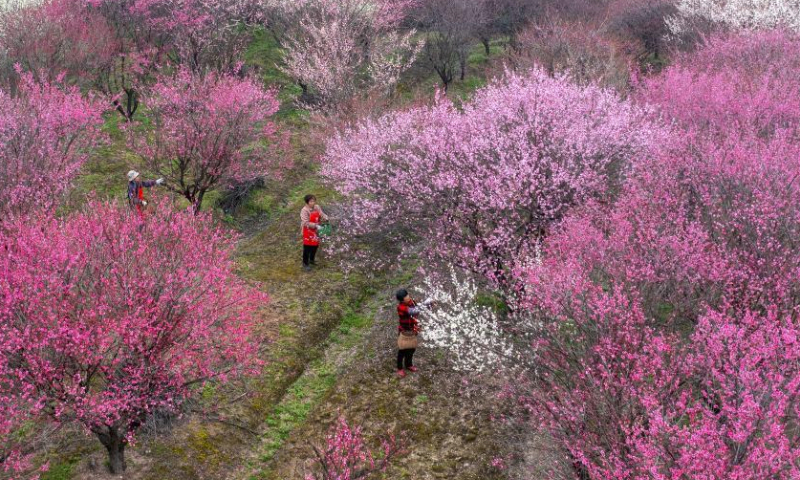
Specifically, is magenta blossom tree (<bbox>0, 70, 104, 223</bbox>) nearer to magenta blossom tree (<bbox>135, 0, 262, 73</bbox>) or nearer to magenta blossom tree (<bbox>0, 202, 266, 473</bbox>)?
magenta blossom tree (<bbox>0, 202, 266, 473</bbox>)

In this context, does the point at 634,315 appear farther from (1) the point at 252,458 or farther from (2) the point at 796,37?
(2) the point at 796,37

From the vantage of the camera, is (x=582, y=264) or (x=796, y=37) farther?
(x=796, y=37)

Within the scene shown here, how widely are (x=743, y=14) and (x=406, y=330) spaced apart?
2947 cm

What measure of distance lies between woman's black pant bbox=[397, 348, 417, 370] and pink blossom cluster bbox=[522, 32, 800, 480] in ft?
10.6

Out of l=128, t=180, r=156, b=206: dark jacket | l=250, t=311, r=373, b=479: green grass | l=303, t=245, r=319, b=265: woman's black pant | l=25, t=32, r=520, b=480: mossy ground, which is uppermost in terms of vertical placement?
l=128, t=180, r=156, b=206: dark jacket

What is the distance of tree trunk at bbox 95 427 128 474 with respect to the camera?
368 inches

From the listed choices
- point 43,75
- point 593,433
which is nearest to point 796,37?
point 593,433

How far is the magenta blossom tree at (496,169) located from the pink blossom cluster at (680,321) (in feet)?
2.93

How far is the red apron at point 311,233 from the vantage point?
16281 mm

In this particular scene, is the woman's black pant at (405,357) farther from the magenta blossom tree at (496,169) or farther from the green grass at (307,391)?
the magenta blossom tree at (496,169)

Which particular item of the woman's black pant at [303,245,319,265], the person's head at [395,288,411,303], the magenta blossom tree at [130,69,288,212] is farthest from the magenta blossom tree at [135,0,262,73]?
the person's head at [395,288,411,303]

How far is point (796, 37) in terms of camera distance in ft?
84.7

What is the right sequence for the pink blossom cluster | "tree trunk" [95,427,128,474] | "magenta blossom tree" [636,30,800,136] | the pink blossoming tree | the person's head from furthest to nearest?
the pink blossoming tree < "magenta blossom tree" [636,30,800,136] < the person's head < "tree trunk" [95,427,128,474] < the pink blossom cluster

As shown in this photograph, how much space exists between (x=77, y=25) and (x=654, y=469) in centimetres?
2986
